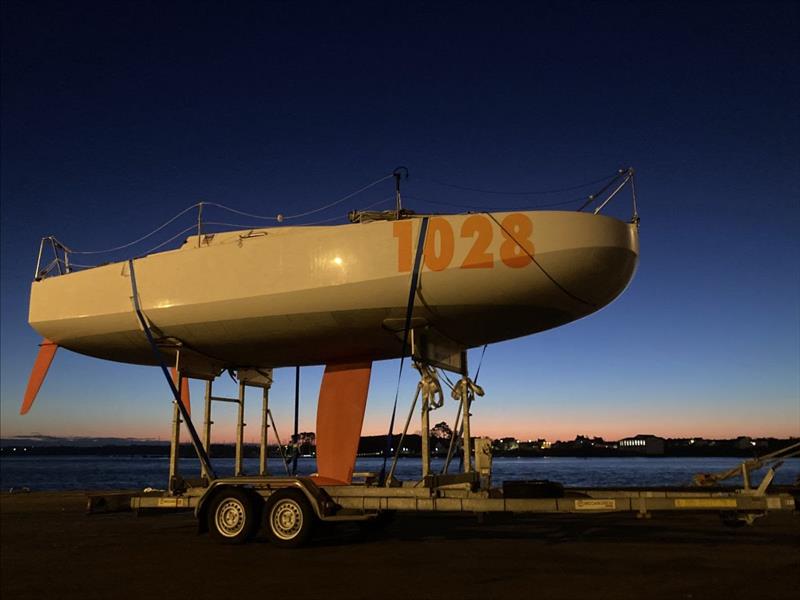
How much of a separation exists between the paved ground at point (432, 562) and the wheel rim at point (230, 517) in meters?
0.27

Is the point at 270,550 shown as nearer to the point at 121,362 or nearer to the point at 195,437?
the point at 195,437

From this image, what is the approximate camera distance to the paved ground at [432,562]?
6305 mm

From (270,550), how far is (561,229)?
573 cm

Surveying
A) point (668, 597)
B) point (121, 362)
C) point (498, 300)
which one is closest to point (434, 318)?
point (498, 300)

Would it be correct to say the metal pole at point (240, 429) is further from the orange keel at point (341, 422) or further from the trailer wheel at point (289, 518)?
the trailer wheel at point (289, 518)

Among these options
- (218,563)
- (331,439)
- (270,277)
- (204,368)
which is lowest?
(218,563)

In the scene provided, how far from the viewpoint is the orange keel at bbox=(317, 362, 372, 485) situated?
1073 centimetres

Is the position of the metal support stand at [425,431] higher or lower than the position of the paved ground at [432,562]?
higher

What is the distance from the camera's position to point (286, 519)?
8969mm

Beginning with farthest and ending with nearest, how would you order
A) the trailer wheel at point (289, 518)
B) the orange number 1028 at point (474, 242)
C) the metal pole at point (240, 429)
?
the metal pole at point (240, 429)
the trailer wheel at point (289, 518)
the orange number 1028 at point (474, 242)

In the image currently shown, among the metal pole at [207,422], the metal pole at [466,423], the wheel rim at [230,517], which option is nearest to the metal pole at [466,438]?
the metal pole at [466,423]

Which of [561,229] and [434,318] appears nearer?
[561,229]

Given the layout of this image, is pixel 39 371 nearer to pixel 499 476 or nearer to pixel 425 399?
pixel 425 399

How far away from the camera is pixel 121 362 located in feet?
43.5
